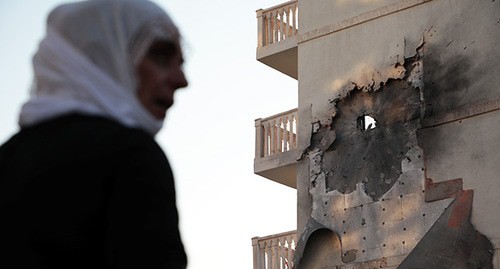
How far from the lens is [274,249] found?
17406mm

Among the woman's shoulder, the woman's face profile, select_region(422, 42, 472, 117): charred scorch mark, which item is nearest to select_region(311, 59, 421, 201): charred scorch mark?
select_region(422, 42, 472, 117): charred scorch mark

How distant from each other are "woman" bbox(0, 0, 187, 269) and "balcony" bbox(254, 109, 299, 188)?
15653 millimetres

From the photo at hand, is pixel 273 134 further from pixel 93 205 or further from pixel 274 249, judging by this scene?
pixel 93 205

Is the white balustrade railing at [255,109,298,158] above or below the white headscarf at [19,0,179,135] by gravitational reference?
above

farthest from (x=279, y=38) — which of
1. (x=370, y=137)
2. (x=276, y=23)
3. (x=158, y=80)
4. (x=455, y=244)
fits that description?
(x=158, y=80)

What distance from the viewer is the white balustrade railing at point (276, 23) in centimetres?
1855

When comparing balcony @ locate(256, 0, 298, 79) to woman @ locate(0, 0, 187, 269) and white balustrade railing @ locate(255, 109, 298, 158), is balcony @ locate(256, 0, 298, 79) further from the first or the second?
woman @ locate(0, 0, 187, 269)

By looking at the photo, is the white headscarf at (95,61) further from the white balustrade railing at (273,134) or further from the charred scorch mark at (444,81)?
the white balustrade railing at (273,134)

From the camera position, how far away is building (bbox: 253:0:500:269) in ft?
49.9

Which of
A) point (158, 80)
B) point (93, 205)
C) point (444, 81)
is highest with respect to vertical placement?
point (444, 81)

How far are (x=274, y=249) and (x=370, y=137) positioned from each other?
2.18m

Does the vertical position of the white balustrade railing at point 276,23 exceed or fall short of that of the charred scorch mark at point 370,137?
it exceeds it

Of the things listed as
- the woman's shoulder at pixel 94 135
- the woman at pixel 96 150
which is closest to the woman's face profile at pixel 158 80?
the woman at pixel 96 150

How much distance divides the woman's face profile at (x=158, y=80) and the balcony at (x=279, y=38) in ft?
52.6
